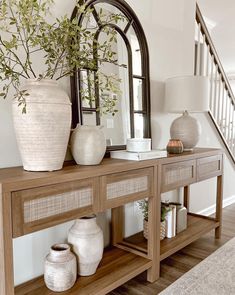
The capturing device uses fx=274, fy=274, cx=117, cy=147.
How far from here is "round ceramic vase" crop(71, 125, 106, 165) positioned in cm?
154

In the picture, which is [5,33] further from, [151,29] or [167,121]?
[167,121]

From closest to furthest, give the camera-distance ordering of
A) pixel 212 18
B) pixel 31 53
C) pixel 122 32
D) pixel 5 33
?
pixel 5 33
pixel 31 53
pixel 122 32
pixel 212 18

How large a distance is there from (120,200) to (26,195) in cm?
59

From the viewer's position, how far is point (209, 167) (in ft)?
8.04

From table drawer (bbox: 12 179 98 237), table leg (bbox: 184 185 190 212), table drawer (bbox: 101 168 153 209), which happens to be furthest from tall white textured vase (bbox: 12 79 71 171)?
table leg (bbox: 184 185 190 212)

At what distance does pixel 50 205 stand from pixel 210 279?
1.32m

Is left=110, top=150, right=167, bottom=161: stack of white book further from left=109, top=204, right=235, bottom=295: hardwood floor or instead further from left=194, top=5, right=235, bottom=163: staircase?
left=194, top=5, right=235, bottom=163: staircase

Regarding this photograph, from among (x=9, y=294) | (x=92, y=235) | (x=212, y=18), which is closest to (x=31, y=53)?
(x=92, y=235)

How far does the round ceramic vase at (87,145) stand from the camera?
1.54 metres

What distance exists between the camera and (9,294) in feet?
3.78

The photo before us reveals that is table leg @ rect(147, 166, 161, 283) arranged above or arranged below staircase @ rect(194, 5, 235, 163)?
below

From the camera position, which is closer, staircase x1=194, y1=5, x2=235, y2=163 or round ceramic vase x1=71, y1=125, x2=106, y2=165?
round ceramic vase x1=71, y1=125, x2=106, y2=165

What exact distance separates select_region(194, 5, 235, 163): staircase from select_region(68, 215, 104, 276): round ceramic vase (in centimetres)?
233

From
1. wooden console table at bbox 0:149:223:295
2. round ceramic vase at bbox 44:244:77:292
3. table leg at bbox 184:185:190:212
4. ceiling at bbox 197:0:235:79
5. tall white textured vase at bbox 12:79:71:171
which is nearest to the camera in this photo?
wooden console table at bbox 0:149:223:295
